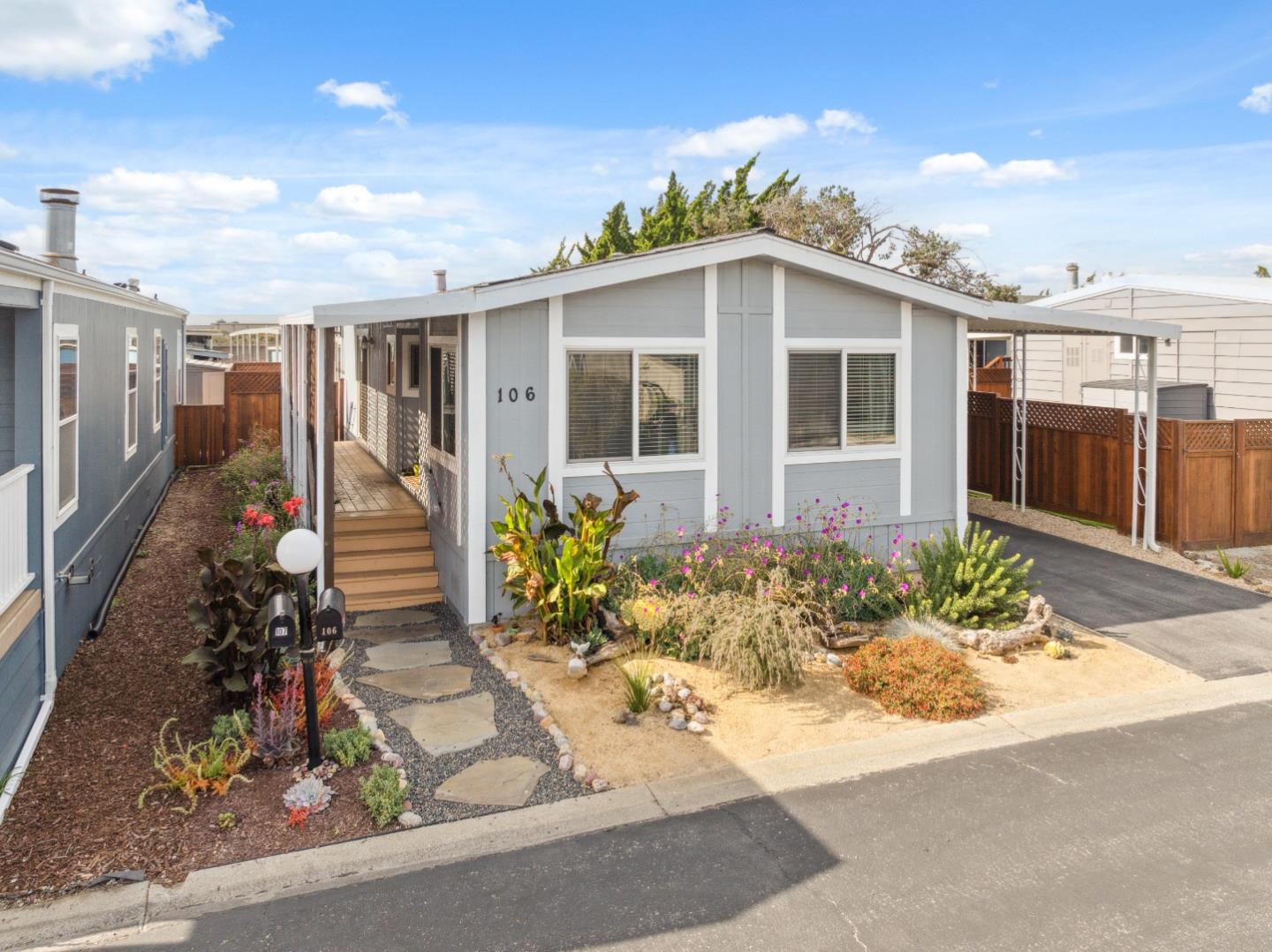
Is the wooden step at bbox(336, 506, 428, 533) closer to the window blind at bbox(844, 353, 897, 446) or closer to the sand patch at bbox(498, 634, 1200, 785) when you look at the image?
the sand patch at bbox(498, 634, 1200, 785)

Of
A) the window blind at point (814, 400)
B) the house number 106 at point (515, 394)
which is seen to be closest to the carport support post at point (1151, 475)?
the window blind at point (814, 400)

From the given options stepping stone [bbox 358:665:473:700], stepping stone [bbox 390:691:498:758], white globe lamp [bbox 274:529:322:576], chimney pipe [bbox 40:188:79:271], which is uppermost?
chimney pipe [bbox 40:188:79:271]

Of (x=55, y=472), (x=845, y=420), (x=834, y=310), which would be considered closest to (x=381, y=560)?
(x=55, y=472)

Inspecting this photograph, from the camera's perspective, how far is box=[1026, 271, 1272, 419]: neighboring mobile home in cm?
1259

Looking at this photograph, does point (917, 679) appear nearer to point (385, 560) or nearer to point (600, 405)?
point (600, 405)

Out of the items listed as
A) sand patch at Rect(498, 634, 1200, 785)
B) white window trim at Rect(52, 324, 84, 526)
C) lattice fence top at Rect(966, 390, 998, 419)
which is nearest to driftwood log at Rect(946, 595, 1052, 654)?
sand patch at Rect(498, 634, 1200, 785)

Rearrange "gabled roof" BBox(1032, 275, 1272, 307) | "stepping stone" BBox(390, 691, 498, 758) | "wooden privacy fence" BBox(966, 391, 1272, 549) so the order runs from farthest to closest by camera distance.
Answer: "gabled roof" BBox(1032, 275, 1272, 307), "wooden privacy fence" BBox(966, 391, 1272, 549), "stepping stone" BBox(390, 691, 498, 758)

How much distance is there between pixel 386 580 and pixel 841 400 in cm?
492

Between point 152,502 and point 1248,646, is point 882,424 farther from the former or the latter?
point 152,502

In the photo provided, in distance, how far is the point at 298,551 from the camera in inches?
201

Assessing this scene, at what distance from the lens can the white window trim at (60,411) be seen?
6473 millimetres

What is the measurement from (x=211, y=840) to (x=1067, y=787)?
4.71 m

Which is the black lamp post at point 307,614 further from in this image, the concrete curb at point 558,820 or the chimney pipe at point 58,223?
the chimney pipe at point 58,223

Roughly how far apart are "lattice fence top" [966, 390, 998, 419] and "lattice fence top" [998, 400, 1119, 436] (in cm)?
36
